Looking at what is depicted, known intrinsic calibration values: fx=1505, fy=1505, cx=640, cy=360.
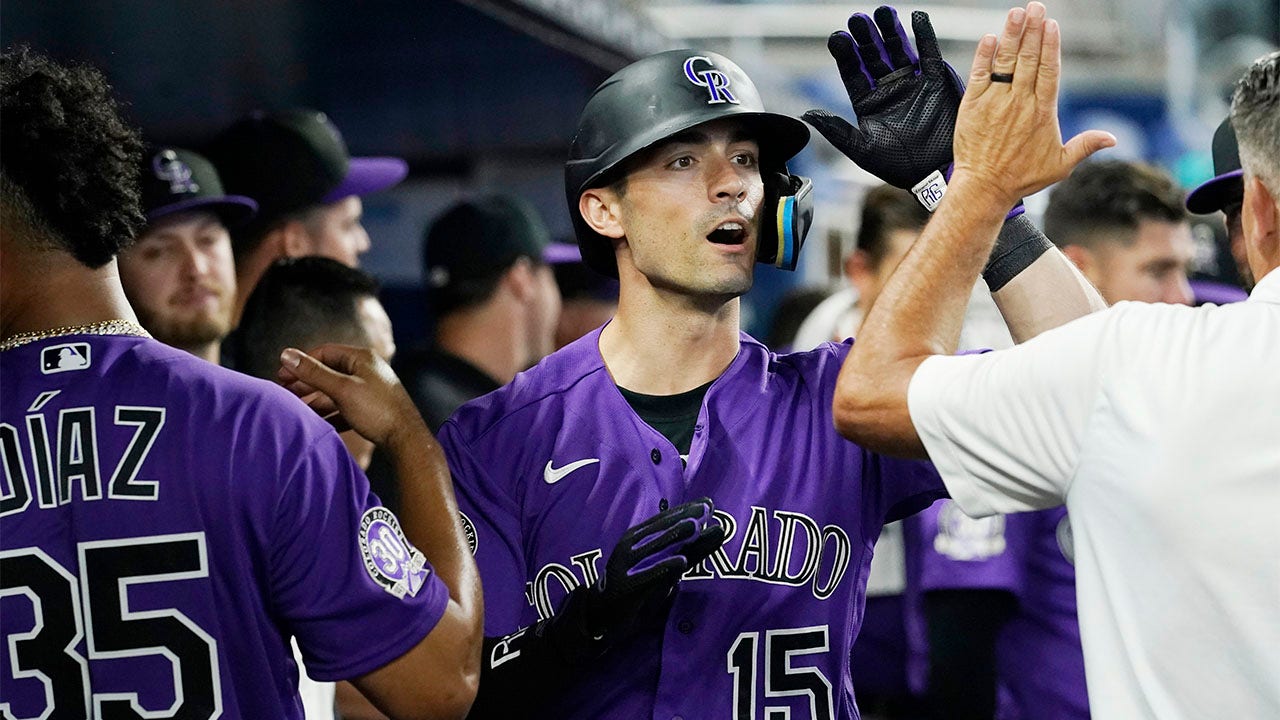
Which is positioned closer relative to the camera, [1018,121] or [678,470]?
[1018,121]

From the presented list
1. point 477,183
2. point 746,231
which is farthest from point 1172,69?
point 746,231

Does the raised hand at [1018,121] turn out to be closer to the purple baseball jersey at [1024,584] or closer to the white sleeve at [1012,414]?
the white sleeve at [1012,414]

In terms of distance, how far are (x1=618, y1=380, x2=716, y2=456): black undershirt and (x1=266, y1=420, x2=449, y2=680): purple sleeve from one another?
78 cm

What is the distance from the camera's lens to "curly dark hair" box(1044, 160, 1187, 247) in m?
4.63

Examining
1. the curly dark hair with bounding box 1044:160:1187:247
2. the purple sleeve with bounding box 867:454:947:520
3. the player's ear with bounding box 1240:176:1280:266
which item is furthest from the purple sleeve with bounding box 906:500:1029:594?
the player's ear with bounding box 1240:176:1280:266

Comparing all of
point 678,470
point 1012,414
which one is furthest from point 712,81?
point 1012,414

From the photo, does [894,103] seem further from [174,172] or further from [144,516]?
[174,172]

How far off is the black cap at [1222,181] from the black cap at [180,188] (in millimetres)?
2561

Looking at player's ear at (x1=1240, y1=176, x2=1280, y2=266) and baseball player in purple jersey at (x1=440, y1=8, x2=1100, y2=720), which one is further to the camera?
baseball player in purple jersey at (x1=440, y1=8, x2=1100, y2=720)

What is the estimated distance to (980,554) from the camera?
Answer: 4.23 metres

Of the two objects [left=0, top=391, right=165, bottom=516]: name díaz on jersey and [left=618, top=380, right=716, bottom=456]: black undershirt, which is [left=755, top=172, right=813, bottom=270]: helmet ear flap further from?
[left=0, top=391, right=165, bottom=516]: name díaz on jersey

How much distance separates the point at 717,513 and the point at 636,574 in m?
0.36

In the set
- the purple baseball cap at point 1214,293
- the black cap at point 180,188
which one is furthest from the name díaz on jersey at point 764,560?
the purple baseball cap at point 1214,293

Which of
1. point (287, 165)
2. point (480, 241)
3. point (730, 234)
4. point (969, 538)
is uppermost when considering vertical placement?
point (287, 165)
